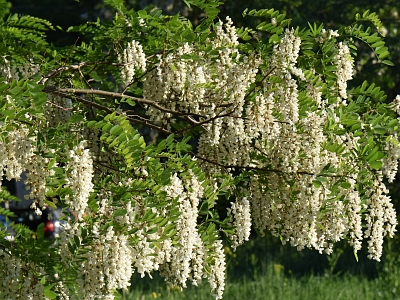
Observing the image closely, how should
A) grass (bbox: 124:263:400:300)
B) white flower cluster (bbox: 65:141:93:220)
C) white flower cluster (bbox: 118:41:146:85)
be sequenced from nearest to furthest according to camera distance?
1. white flower cluster (bbox: 65:141:93:220)
2. white flower cluster (bbox: 118:41:146:85)
3. grass (bbox: 124:263:400:300)

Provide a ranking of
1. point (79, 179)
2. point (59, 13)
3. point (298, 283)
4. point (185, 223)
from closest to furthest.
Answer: point (79, 179), point (185, 223), point (298, 283), point (59, 13)

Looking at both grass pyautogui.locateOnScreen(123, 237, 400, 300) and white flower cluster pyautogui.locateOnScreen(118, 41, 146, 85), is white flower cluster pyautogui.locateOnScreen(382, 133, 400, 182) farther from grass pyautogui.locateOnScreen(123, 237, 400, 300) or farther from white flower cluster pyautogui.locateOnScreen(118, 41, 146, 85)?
grass pyautogui.locateOnScreen(123, 237, 400, 300)

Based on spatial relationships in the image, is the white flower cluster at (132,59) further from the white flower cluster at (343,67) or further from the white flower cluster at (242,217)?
the white flower cluster at (343,67)

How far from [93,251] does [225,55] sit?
1426 millimetres

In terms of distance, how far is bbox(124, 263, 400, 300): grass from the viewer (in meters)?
8.38

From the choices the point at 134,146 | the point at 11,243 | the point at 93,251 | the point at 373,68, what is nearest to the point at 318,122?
the point at 134,146

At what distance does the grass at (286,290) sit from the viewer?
838 cm

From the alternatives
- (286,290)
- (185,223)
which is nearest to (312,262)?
(286,290)

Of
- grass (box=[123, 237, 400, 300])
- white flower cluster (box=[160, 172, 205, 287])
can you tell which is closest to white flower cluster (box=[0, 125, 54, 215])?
white flower cluster (box=[160, 172, 205, 287])

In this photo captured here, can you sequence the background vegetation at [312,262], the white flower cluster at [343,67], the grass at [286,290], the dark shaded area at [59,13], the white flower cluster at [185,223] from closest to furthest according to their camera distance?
1. the white flower cluster at [185,223]
2. the white flower cluster at [343,67]
3. the grass at [286,290]
4. the background vegetation at [312,262]
5. the dark shaded area at [59,13]

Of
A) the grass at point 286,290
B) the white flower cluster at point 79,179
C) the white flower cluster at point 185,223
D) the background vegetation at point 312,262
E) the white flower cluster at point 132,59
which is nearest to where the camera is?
the white flower cluster at point 79,179

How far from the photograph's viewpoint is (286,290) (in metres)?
8.62

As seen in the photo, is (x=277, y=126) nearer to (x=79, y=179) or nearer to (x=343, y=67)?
(x=343, y=67)

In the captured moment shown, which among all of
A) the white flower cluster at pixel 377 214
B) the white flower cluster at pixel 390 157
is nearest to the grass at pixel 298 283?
the white flower cluster at pixel 377 214
